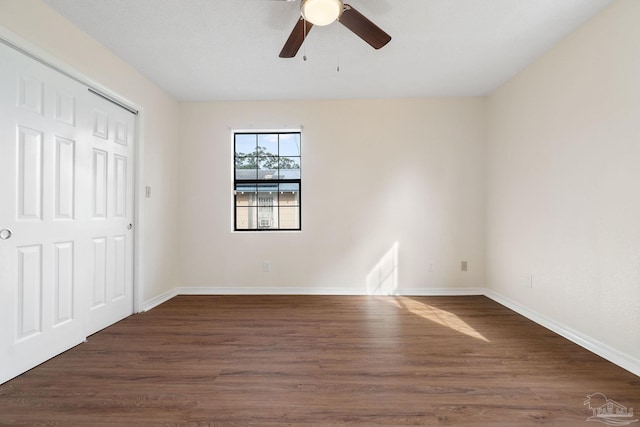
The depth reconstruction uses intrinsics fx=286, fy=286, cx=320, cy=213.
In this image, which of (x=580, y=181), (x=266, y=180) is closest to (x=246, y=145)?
(x=266, y=180)

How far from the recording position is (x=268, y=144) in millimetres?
3887

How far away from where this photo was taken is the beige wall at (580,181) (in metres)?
1.92

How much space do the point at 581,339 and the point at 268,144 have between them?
12.3 feet

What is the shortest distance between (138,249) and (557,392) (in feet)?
11.9

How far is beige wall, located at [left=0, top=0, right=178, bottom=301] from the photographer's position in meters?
1.95

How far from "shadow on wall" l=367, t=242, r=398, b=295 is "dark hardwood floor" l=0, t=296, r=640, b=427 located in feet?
2.80

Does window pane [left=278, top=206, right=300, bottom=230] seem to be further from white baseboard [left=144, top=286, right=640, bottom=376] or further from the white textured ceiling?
the white textured ceiling

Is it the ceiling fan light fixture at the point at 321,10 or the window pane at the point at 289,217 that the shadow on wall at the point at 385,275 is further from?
the ceiling fan light fixture at the point at 321,10

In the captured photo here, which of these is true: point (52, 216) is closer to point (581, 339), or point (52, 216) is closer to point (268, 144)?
point (268, 144)

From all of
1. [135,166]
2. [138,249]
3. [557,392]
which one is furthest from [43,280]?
[557,392]

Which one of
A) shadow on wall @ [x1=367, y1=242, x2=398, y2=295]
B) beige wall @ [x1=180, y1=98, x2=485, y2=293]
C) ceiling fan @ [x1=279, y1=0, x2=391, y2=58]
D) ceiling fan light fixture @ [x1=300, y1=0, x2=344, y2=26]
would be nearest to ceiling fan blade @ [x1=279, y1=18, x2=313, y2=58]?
ceiling fan @ [x1=279, y1=0, x2=391, y2=58]

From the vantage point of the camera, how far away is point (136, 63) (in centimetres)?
281

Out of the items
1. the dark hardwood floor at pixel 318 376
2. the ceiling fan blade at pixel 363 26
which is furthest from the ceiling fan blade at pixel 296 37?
the dark hardwood floor at pixel 318 376

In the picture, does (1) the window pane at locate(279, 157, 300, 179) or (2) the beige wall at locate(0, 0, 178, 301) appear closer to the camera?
(2) the beige wall at locate(0, 0, 178, 301)
